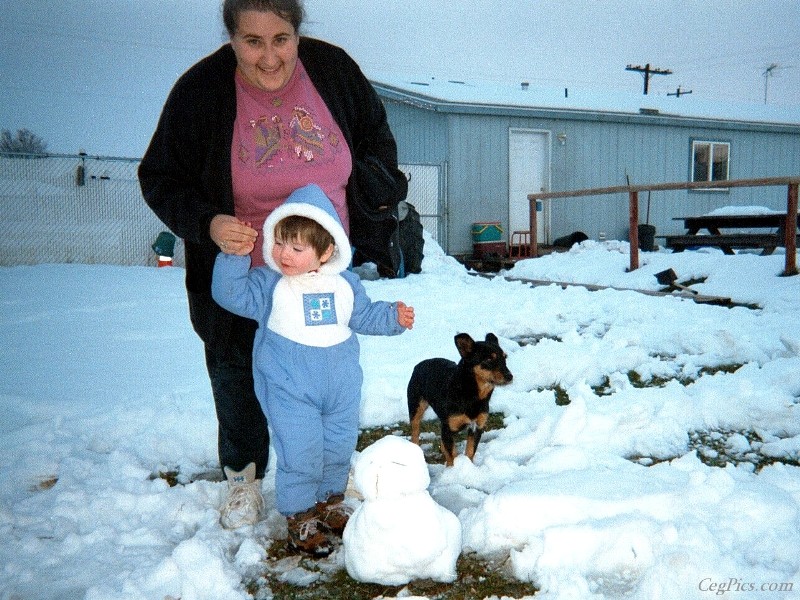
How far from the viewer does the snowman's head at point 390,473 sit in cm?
227

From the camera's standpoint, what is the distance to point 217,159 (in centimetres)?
262

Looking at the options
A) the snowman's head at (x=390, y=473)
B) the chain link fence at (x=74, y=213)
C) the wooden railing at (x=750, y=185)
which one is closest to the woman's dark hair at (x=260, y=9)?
the snowman's head at (x=390, y=473)

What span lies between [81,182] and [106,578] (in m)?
13.9

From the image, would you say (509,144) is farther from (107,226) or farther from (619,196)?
(107,226)

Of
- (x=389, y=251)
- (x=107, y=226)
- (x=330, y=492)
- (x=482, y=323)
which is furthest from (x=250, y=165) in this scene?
(x=107, y=226)

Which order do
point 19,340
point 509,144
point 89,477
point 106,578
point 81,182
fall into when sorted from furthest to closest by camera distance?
1. point 509,144
2. point 81,182
3. point 19,340
4. point 89,477
5. point 106,578

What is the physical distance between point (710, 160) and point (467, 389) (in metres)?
18.8

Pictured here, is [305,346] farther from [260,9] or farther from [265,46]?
[260,9]

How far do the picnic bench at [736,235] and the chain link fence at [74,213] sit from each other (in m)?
10.4

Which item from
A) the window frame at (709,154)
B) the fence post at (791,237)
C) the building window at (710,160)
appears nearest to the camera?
the fence post at (791,237)

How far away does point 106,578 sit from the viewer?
7.66 ft

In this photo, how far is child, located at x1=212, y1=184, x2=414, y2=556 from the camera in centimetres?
257

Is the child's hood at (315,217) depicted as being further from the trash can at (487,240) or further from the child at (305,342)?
the trash can at (487,240)

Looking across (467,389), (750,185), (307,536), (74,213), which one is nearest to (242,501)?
(307,536)
